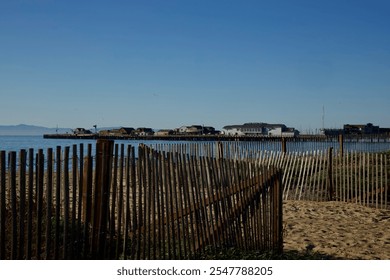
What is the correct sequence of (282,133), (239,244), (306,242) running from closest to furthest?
(239,244) < (306,242) < (282,133)

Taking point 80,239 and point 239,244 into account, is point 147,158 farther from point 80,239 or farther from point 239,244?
point 239,244

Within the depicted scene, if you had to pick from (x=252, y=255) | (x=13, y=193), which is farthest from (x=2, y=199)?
(x=252, y=255)

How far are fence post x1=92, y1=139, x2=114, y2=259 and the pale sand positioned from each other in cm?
425

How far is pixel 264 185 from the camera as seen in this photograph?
7699 millimetres

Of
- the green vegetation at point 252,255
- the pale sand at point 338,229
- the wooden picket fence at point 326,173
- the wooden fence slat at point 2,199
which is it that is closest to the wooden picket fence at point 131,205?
the wooden fence slat at point 2,199

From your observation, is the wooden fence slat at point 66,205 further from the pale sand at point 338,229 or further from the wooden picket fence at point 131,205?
the pale sand at point 338,229

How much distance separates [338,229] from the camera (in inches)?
409

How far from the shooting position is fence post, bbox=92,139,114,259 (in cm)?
536

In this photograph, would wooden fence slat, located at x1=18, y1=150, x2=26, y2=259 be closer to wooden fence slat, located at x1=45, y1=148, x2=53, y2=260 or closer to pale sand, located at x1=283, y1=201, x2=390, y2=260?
wooden fence slat, located at x1=45, y1=148, x2=53, y2=260

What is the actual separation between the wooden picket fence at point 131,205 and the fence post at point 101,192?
0.01 metres

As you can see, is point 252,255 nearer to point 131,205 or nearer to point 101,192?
point 131,205

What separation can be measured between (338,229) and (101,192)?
22.0ft
